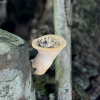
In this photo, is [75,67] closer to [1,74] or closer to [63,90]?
[63,90]

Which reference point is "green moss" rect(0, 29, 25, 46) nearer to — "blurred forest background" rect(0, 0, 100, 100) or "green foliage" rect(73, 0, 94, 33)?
"blurred forest background" rect(0, 0, 100, 100)

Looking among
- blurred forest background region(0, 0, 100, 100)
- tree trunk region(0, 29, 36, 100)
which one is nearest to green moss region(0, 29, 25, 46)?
tree trunk region(0, 29, 36, 100)

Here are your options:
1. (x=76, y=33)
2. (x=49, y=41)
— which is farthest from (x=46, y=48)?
(x=76, y=33)

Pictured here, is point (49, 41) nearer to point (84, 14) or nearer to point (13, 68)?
point (13, 68)

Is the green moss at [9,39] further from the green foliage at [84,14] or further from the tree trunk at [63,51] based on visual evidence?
the green foliage at [84,14]

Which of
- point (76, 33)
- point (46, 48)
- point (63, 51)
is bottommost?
point (76, 33)
